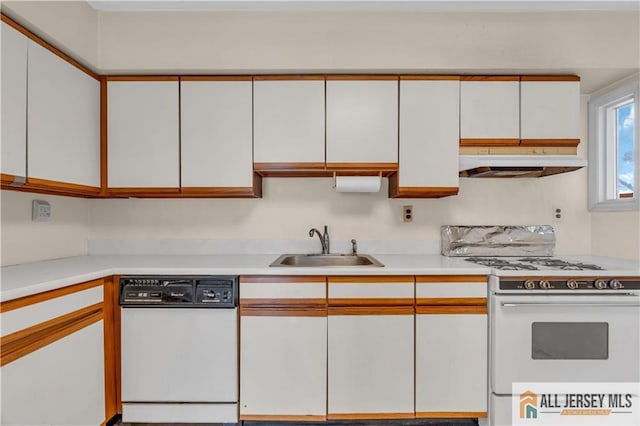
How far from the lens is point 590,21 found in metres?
2.12

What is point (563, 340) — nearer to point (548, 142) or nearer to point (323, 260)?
point (548, 142)

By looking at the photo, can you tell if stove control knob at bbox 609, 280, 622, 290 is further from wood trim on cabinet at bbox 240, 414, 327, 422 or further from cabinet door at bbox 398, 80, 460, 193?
wood trim on cabinet at bbox 240, 414, 327, 422

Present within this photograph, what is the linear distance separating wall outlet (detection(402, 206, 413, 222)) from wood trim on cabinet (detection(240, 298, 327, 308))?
98 cm

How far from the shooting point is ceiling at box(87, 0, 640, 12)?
2090 mm

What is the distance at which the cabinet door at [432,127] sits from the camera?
216 cm

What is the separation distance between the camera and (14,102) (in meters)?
1.56

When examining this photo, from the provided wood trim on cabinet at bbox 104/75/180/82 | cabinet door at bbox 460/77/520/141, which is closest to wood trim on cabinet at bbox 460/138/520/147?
cabinet door at bbox 460/77/520/141

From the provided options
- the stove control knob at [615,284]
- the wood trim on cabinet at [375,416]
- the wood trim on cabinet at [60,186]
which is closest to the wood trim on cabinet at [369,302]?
the wood trim on cabinet at [375,416]

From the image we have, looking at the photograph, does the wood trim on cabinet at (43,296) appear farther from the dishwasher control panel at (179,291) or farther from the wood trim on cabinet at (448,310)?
the wood trim on cabinet at (448,310)

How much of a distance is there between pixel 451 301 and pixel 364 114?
3.98 feet

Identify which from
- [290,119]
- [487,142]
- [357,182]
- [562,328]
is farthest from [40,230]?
[562,328]

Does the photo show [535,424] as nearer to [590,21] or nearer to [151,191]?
[590,21]

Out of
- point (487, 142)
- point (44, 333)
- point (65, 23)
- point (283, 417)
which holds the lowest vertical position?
point (283, 417)

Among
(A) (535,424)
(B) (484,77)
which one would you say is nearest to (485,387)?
(A) (535,424)
